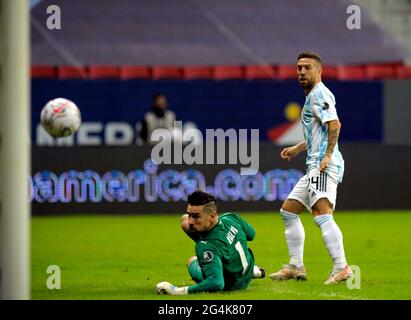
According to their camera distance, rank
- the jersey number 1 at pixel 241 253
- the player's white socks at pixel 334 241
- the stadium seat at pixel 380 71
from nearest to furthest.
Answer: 1. the jersey number 1 at pixel 241 253
2. the player's white socks at pixel 334 241
3. the stadium seat at pixel 380 71

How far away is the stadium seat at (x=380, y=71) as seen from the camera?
2262cm

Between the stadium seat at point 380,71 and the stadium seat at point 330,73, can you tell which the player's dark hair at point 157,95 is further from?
the stadium seat at point 380,71

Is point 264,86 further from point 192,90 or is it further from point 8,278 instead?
point 8,278

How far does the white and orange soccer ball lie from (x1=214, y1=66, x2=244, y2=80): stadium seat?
10.6m

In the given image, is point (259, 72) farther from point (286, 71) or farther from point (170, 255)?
point (170, 255)

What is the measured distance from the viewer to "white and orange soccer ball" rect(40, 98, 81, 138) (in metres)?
11.6

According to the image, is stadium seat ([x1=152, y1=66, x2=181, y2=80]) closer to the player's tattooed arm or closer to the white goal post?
the player's tattooed arm

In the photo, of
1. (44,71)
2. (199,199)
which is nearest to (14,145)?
(199,199)

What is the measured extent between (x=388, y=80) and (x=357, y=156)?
2467 millimetres

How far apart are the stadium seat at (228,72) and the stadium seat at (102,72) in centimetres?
203

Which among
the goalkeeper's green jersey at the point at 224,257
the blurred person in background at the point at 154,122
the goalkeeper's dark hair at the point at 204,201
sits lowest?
the goalkeeper's green jersey at the point at 224,257

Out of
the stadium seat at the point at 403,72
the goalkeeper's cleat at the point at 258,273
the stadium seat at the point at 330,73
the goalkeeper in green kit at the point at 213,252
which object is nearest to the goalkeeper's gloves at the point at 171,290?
the goalkeeper in green kit at the point at 213,252

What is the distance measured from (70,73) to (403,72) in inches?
263

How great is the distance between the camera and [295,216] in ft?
30.8
